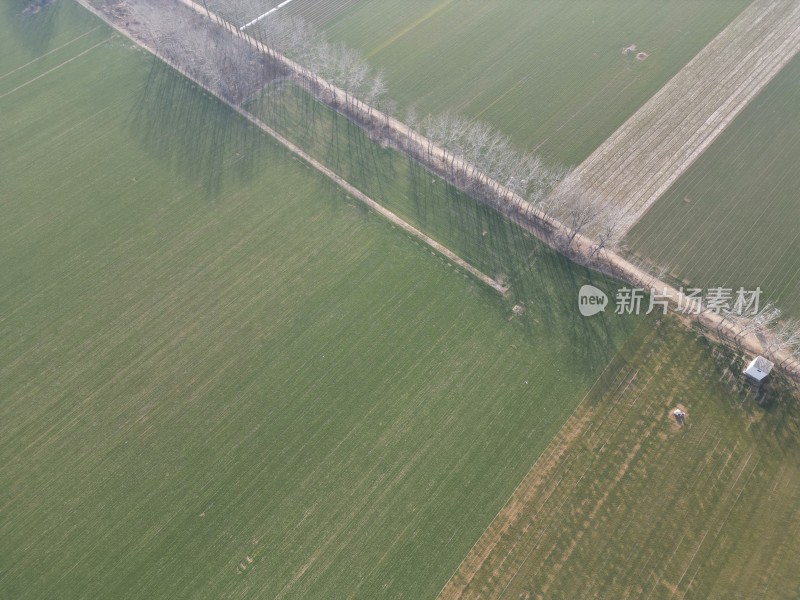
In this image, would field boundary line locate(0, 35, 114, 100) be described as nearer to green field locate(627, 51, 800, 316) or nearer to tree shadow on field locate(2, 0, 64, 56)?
tree shadow on field locate(2, 0, 64, 56)

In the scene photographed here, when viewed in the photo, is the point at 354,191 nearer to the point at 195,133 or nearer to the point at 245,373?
the point at 195,133

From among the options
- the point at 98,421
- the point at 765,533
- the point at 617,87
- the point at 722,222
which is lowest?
the point at 765,533

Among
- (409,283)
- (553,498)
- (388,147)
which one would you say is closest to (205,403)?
(409,283)

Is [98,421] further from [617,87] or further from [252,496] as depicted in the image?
[617,87]

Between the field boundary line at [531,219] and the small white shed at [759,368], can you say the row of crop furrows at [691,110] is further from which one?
the small white shed at [759,368]

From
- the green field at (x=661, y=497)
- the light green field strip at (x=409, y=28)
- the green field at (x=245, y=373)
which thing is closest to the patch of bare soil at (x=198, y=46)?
the green field at (x=245, y=373)

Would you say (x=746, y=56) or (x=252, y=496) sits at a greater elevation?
(x=746, y=56)
